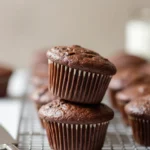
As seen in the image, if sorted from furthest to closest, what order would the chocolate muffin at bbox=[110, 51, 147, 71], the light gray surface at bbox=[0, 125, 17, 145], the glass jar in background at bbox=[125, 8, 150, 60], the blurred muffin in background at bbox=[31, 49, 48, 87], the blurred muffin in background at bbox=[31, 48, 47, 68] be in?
the glass jar in background at bbox=[125, 8, 150, 60], the blurred muffin in background at bbox=[31, 48, 47, 68], the chocolate muffin at bbox=[110, 51, 147, 71], the blurred muffin in background at bbox=[31, 49, 48, 87], the light gray surface at bbox=[0, 125, 17, 145]

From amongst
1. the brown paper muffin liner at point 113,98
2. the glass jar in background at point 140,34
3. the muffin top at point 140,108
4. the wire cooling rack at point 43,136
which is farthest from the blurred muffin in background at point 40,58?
the muffin top at point 140,108

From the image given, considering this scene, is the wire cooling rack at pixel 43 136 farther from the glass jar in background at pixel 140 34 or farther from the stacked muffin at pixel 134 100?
the glass jar in background at pixel 140 34

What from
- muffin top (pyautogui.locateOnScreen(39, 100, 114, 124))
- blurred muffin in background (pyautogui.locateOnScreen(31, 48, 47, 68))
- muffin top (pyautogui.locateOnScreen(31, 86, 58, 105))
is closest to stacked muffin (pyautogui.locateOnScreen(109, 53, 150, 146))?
muffin top (pyautogui.locateOnScreen(39, 100, 114, 124))

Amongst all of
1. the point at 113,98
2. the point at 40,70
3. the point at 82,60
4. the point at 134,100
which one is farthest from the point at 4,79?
the point at 82,60

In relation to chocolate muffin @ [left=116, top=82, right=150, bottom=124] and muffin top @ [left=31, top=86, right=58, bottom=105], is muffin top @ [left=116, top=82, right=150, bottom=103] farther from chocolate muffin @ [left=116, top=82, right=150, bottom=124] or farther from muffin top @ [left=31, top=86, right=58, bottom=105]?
muffin top @ [left=31, top=86, right=58, bottom=105]

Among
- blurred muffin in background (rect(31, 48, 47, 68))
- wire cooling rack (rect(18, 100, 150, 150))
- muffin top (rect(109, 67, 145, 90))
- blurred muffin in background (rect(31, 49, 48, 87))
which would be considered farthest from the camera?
blurred muffin in background (rect(31, 48, 47, 68))

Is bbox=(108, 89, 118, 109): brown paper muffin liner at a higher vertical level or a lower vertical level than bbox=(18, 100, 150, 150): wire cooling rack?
lower
